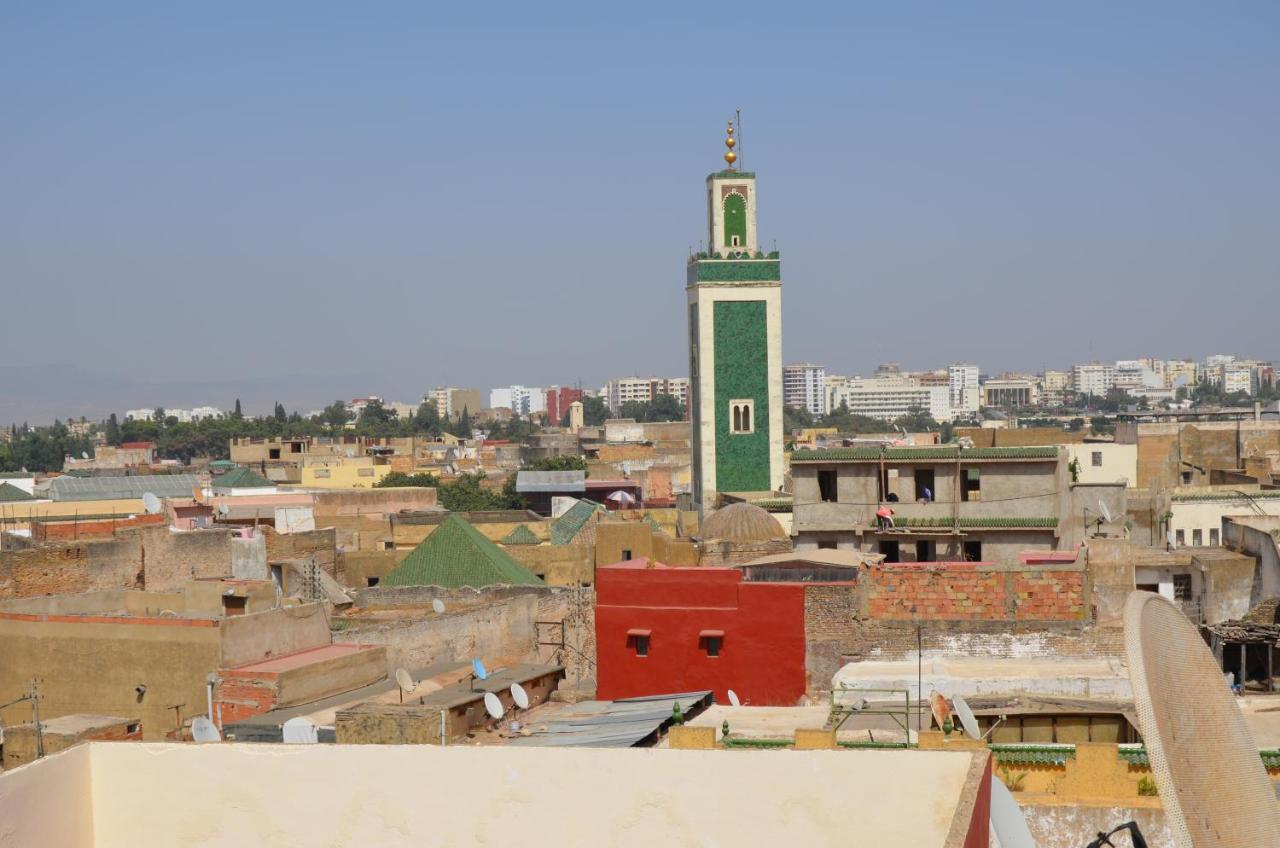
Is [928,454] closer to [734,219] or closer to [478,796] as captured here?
[478,796]

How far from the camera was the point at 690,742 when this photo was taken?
11.6 m

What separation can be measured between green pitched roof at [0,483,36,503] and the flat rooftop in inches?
1362

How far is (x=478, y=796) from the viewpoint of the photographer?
6.95 metres

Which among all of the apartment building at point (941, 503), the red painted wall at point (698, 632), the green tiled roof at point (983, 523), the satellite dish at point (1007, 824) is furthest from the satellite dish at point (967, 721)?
the green tiled roof at point (983, 523)

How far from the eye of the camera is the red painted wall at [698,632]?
54.7 feet

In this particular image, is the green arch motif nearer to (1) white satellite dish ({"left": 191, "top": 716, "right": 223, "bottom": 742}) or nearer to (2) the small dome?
(2) the small dome

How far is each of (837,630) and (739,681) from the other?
3.76 feet

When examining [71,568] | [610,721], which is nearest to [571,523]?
[71,568]

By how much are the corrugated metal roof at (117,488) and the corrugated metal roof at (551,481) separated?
1588 cm

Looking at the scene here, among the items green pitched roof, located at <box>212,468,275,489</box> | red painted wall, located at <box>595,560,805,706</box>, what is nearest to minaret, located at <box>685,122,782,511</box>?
green pitched roof, located at <box>212,468,275,489</box>

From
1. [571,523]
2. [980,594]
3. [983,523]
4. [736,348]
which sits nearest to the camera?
[980,594]

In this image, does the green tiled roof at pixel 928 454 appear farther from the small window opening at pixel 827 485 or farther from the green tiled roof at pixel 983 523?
the green tiled roof at pixel 983 523

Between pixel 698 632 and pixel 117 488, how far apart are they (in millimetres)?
28500

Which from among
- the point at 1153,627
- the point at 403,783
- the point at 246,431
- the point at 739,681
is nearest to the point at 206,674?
the point at 739,681
